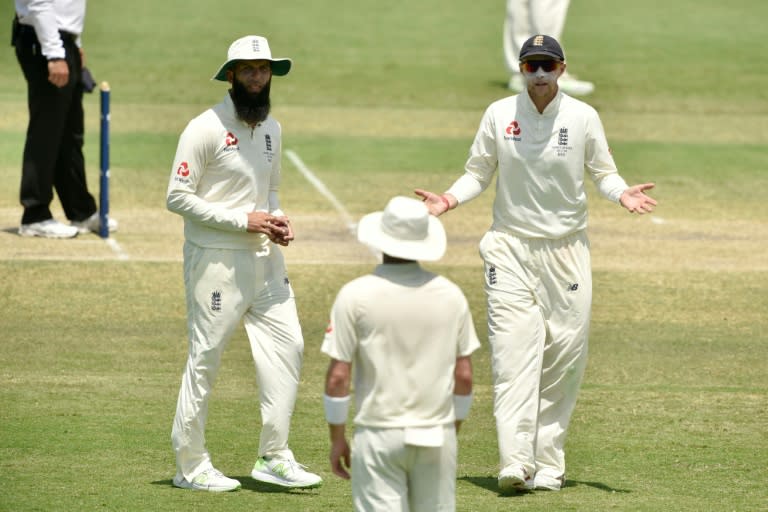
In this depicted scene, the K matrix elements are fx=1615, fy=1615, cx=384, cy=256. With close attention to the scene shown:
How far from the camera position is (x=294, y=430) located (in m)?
10.5

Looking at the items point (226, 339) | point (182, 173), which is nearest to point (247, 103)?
point (182, 173)

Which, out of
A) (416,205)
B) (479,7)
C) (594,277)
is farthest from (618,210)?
(479,7)

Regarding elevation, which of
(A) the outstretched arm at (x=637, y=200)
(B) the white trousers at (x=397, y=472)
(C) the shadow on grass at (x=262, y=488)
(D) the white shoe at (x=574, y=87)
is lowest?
(C) the shadow on grass at (x=262, y=488)

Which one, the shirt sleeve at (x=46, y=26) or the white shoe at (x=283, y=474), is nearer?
the white shoe at (x=283, y=474)

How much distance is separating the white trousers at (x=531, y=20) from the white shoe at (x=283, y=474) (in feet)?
58.5

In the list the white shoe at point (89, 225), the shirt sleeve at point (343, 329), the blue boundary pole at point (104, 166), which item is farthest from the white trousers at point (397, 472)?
the white shoe at point (89, 225)

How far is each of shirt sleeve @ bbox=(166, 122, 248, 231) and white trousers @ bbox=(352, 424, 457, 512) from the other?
2.54m

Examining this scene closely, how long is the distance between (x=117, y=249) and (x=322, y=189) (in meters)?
4.58

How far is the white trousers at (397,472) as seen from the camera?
21.9 ft

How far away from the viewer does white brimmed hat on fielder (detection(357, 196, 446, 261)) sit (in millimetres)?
6695

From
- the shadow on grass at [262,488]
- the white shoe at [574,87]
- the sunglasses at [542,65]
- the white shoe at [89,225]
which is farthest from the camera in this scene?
the white shoe at [574,87]

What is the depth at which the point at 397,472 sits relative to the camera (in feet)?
22.0

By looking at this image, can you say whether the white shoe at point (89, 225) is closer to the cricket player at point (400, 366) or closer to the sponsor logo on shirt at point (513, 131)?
the sponsor logo on shirt at point (513, 131)

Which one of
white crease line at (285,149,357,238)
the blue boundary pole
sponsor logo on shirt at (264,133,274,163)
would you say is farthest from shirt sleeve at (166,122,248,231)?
white crease line at (285,149,357,238)
